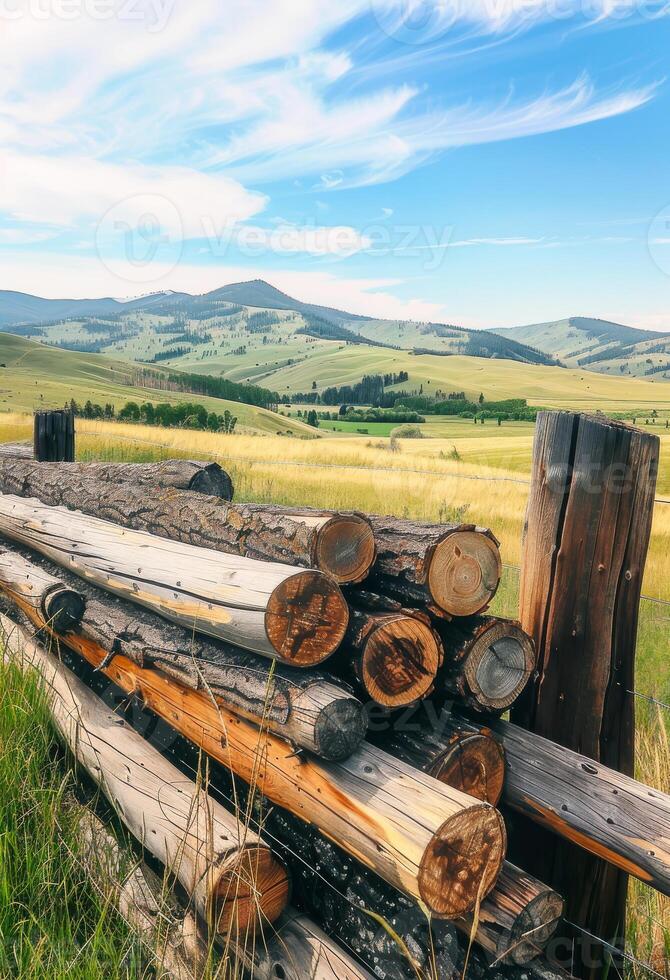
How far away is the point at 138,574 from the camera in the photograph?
10.1ft

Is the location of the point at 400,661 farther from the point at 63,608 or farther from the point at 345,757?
the point at 63,608

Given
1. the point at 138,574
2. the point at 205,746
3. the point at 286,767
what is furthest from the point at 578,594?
the point at 138,574

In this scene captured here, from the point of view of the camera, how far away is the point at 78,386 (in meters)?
89.8

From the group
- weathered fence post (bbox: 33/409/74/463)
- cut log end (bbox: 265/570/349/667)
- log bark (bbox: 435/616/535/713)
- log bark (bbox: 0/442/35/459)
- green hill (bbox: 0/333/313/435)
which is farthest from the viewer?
green hill (bbox: 0/333/313/435)

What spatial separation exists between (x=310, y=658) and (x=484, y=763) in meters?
0.71

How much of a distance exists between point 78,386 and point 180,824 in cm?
9494

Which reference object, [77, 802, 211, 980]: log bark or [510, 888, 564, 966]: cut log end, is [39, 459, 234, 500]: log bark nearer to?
[77, 802, 211, 980]: log bark

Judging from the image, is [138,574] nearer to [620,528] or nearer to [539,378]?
[620,528]

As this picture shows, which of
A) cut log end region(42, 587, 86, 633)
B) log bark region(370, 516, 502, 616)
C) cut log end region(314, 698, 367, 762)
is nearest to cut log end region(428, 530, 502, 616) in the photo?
log bark region(370, 516, 502, 616)

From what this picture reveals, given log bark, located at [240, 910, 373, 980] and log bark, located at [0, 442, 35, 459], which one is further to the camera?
log bark, located at [0, 442, 35, 459]

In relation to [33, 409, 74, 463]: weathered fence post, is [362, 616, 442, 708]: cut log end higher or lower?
lower

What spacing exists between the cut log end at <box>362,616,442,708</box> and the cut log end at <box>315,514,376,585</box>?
373 mm

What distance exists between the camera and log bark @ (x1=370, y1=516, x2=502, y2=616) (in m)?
2.46

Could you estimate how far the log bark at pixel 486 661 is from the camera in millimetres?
2414
